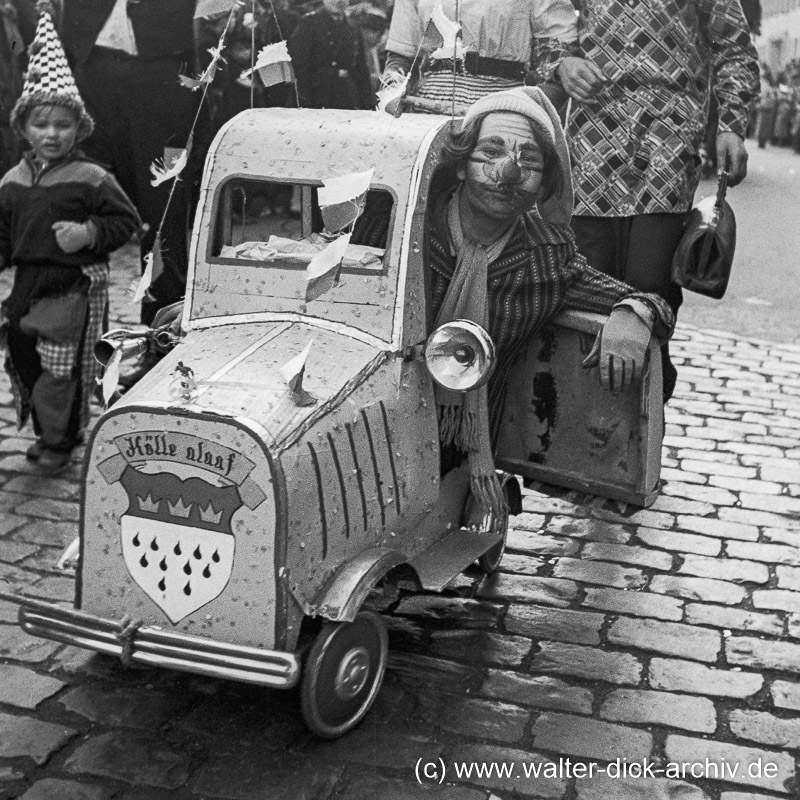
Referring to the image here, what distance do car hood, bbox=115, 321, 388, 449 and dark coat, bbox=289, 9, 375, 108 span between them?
12.7 ft

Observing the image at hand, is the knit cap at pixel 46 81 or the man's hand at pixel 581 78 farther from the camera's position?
the knit cap at pixel 46 81

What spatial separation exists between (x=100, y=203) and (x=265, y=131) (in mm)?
1518

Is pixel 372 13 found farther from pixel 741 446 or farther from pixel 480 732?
pixel 480 732

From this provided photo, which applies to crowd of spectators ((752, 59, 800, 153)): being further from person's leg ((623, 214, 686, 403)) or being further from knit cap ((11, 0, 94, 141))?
knit cap ((11, 0, 94, 141))

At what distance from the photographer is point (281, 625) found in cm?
288

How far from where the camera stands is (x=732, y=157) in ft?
13.9

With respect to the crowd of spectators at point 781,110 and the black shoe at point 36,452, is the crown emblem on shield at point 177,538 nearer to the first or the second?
the black shoe at point 36,452

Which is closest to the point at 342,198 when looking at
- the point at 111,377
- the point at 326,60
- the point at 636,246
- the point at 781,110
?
the point at 111,377

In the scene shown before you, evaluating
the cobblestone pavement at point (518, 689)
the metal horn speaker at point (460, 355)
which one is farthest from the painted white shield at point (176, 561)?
the metal horn speaker at point (460, 355)

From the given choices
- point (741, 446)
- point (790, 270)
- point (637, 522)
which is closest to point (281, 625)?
point (637, 522)

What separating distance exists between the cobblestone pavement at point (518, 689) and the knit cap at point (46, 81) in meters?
1.44

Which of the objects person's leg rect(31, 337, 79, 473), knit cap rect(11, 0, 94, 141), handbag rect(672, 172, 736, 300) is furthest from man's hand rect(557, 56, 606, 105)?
person's leg rect(31, 337, 79, 473)

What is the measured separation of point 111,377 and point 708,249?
193cm

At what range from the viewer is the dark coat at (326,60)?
6930 mm
